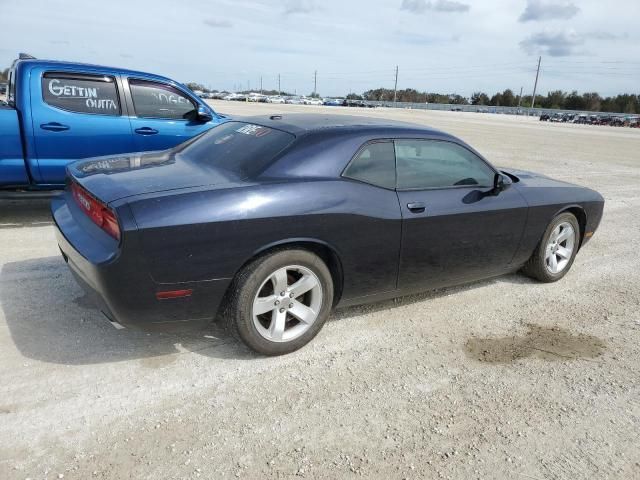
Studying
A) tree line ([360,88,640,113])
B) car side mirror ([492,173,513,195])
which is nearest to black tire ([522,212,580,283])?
car side mirror ([492,173,513,195])

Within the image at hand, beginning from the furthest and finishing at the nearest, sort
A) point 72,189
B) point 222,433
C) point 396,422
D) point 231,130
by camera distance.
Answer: point 231,130 → point 72,189 → point 396,422 → point 222,433

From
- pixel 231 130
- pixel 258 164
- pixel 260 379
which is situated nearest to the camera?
pixel 260 379

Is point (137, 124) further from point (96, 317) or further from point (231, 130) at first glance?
point (96, 317)

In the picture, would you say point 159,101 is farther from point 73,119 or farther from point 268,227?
point 268,227

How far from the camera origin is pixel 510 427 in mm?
2744

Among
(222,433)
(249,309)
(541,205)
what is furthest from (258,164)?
(541,205)

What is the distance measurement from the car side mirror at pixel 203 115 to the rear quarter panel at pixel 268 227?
12.8ft

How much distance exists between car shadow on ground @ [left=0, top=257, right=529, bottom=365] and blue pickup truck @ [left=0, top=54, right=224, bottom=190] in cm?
193

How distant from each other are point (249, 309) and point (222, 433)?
2.43 feet

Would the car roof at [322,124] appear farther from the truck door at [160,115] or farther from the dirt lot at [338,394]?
the truck door at [160,115]

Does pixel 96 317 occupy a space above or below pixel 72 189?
below

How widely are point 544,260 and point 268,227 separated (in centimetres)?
296

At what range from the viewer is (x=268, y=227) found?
9.78ft

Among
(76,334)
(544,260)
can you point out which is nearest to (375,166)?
(544,260)
